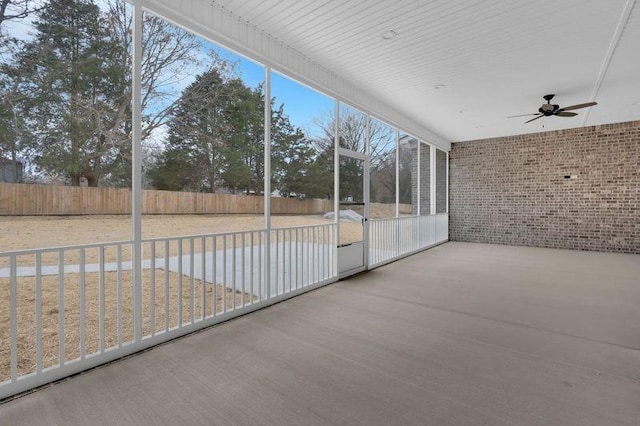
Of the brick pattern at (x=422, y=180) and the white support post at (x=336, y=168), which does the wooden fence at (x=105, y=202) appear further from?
the brick pattern at (x=422, y=180)

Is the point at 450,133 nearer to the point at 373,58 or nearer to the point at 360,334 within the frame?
the point at 373,58

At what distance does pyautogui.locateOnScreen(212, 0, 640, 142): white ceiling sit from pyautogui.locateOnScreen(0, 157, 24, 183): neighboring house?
7.27ft

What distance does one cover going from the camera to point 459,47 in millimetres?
3838

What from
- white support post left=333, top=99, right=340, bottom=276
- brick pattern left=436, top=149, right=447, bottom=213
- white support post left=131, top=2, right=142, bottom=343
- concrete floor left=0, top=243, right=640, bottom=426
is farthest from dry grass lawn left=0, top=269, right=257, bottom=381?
brick pattern left=436, top=149, right=447, bottom=213

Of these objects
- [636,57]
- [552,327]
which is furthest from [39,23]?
[636,57]

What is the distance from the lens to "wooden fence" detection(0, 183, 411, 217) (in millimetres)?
2264

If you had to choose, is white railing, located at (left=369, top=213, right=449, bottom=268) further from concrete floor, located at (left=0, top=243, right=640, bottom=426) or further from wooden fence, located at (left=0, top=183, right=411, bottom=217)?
wooden fence, located at (left=0, top=183, right=411, bottom=217)

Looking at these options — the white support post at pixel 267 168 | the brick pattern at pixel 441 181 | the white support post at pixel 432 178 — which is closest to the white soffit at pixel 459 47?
the white support post at pixel 267 168

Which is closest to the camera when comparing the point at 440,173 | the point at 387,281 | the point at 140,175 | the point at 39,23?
the point at 39,23

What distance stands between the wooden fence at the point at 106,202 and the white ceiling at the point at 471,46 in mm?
1965

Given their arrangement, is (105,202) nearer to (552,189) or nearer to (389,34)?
(389,34)

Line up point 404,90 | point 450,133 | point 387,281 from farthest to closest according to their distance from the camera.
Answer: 1. point 450,133
2. point 404,90
3. point 387,281

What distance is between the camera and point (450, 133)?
8.65 m

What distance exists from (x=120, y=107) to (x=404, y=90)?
4.32 metres
